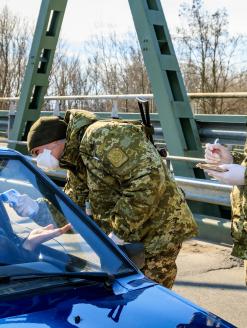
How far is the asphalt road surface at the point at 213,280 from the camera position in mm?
4680

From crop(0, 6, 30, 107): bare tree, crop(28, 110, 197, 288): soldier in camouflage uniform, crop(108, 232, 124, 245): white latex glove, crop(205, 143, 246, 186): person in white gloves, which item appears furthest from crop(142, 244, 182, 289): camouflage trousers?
crop(0, 6, 30, 107): bare tree

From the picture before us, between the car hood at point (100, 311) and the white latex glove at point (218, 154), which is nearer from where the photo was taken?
the car hood at point (100, 311)

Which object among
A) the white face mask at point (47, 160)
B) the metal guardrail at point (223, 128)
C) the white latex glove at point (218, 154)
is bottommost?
the white face mask at point (47, 160)

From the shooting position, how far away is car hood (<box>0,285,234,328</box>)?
2.12 m

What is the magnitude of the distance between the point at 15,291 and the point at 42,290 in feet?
0.36

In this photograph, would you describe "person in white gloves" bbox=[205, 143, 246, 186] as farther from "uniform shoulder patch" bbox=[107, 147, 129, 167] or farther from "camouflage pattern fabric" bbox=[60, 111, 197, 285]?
"uniform shoulder patch" bbox=[107, 147, 129, 167]

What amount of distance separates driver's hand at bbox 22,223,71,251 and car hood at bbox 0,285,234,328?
50 centimetres

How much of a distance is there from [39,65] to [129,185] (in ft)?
20.5

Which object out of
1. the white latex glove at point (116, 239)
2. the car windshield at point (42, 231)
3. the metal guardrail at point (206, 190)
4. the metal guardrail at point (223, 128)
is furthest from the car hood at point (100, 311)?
the metal guardrail at point (223, 128)

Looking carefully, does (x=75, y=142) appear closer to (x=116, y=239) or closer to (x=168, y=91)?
(x=116, y=239)

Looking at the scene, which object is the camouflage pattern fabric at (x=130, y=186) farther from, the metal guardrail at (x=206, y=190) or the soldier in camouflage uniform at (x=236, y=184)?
the metal guardrail at (x=206, y=190)

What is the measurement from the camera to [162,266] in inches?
139

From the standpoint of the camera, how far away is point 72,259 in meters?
2.75

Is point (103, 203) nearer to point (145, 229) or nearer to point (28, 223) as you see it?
point (145, 229)
